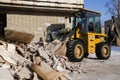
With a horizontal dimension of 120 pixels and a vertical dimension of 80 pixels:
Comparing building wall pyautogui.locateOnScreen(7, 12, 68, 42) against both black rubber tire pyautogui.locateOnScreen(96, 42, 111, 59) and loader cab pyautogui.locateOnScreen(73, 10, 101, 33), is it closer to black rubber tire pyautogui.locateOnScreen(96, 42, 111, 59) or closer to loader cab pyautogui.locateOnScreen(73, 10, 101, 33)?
loader cab pyautogui.locateOnScreen(73, 10, 101, 33)

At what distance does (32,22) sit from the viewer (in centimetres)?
1958

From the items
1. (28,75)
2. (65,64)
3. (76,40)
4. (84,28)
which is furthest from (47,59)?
(84,28)

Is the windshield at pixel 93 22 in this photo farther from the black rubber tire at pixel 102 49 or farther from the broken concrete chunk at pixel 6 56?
the broken concrete chunk at pixel 6 56

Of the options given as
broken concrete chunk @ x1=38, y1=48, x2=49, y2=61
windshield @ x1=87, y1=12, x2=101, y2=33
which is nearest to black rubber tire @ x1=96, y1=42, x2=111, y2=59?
windshield @ x1=87, y1=12, x2=101, y2=33

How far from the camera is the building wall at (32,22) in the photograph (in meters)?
19.0


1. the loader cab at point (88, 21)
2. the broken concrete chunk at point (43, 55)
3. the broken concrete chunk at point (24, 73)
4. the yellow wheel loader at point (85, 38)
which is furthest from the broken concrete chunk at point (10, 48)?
the loader cab at point (88, 21)

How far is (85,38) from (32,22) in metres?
3.72

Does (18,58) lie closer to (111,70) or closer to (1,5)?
(111,70)

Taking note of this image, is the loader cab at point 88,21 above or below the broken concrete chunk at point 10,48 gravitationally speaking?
above

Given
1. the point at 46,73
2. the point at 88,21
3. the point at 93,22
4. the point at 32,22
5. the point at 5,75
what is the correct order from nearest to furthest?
the point at 5,75 → the point at 46,73 → the point at 88,21 → the point at 93,22 → the point at 32,22

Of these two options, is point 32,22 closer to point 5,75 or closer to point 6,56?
point 6,56

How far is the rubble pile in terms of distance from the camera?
10055 mm

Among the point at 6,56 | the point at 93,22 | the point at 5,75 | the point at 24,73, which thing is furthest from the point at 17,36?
the point at 93,22

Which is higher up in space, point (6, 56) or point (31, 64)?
point (6, 56)
